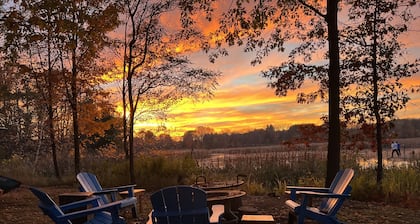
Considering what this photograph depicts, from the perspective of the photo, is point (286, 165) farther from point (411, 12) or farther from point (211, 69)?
point (411, 12)

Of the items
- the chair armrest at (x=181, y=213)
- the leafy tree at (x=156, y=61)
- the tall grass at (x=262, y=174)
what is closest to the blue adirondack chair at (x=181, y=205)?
the chair armrest at (x=181, y=213)

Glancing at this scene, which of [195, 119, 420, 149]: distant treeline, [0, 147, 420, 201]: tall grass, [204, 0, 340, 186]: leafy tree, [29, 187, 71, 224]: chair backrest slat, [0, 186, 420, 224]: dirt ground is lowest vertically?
[0, 186, 420, 224]: dirt ground

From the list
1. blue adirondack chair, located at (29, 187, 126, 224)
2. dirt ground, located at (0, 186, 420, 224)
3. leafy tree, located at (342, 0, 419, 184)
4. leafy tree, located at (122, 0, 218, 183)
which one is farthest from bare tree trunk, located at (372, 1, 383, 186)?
blue adirondack chair, located at (29, 187, 126, 224)

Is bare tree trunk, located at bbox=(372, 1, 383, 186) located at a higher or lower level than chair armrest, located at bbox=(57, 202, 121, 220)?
higher

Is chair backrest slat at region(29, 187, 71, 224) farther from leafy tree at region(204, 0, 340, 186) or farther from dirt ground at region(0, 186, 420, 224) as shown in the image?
leafy tree at region(204, 0, 340, 186)

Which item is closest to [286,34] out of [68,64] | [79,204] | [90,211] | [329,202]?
[329,202]

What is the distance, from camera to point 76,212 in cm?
415

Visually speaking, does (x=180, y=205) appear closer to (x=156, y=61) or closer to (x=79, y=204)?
(x=79, y=204)

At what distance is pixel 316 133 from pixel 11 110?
1916 cm

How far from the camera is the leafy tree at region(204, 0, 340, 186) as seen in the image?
8.81 meters

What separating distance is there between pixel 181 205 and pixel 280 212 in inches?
133

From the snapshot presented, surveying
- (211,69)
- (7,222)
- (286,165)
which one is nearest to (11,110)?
(211,69)

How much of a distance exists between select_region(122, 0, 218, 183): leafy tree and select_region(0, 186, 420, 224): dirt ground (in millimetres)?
4535

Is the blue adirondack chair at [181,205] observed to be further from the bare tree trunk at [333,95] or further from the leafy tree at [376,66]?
the leafy tree at [376,66]
